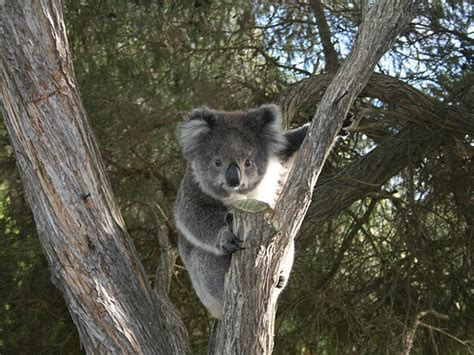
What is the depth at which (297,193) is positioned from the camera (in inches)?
122

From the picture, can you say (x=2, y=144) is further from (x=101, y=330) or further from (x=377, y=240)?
(x=377, y=240)

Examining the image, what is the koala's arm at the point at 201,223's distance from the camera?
4.08 m

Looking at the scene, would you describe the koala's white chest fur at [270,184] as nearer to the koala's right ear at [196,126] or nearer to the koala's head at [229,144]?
the koala's head at [229,144]

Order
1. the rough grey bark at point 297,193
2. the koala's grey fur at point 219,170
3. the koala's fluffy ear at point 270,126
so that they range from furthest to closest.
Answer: the koala's fluffy ear at point 270,126 < the koala's grey fur at point 219,170 < the rough grey bark at point 297,193

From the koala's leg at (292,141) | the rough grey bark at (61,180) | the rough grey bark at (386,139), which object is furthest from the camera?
the rough grey bark at (386,139)

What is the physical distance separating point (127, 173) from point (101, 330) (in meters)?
2.68

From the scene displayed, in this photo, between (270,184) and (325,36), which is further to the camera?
(325,36)

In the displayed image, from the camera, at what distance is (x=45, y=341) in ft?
19.5

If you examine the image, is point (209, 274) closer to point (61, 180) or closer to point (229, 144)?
point (229, 144)

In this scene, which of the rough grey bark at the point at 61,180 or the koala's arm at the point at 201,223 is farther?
the koala's arm at the point at 201,223

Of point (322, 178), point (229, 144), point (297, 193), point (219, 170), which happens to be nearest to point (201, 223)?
point (219, 170)

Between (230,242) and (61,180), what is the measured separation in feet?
2.77

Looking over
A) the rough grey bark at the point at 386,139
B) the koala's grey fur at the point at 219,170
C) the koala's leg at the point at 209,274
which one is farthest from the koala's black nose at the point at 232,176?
the rough grey bark at the point at 386,139

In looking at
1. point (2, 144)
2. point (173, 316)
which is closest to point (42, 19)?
point (173, 316)
